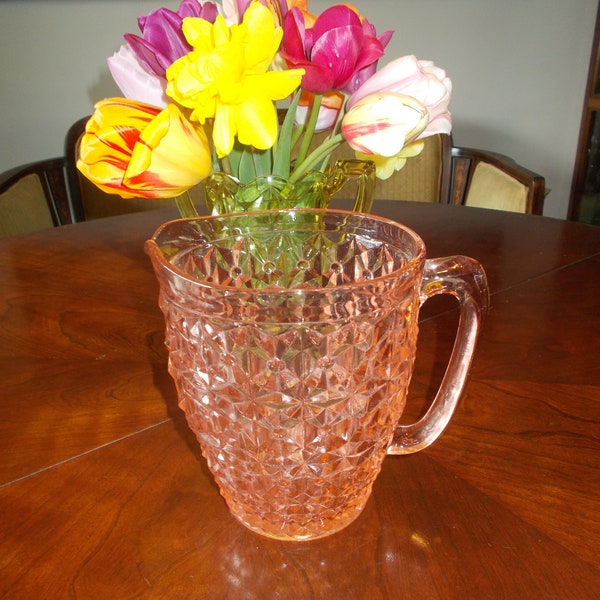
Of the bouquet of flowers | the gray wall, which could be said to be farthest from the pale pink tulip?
the gray wall

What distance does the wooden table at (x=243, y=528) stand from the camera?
0.36 meters

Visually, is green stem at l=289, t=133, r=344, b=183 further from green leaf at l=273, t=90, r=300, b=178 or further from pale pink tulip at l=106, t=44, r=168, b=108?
pale pink tulip at l=106, t=44, r=168, b=108

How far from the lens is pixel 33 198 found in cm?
134

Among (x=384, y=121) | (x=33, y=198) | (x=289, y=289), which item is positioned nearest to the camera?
(x=289, y=289)

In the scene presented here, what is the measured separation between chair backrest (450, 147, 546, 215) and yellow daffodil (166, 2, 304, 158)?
93cm

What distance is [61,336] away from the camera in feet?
2.12

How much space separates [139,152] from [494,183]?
44.6 inches

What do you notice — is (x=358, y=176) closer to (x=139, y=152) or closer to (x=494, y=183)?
(x=139, y=152)

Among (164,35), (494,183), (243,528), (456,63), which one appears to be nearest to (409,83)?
(164,35)

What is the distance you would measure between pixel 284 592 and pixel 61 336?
40 centimetres

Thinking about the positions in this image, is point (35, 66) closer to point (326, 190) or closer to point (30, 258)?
point (30, 258)

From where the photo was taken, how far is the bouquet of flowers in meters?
0.38

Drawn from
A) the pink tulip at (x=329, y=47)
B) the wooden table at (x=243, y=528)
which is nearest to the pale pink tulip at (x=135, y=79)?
the pink tulip at (x=329, y=47)

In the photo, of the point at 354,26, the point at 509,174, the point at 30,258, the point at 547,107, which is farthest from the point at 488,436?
the point at 547,107
